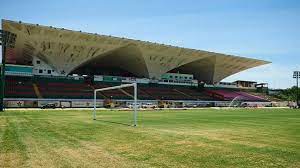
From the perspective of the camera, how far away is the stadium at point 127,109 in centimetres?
1062

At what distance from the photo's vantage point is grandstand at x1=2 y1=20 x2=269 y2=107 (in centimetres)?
7519

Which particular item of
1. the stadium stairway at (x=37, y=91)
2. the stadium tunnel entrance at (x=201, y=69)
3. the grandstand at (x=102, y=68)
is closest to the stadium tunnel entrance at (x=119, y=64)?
the grandstand at (x=102, y=68)

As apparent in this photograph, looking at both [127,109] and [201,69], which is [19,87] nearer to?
[127,109]

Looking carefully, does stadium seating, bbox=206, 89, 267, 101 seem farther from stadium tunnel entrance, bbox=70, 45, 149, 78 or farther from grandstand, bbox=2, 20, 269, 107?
stadium tunnel entrance, bbox=70, 45, 149, 78

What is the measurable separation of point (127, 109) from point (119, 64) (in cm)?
4050

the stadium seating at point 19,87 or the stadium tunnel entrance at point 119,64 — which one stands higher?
the stadium tunnel entrance at point 119,64

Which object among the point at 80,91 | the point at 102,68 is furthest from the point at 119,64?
the point at 80,91

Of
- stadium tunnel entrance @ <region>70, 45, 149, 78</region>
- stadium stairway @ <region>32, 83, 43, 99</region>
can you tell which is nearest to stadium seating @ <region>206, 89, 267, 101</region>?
stadium tunnel entrance @ <region>70, 45, 149, 78</region>

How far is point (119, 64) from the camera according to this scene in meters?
106

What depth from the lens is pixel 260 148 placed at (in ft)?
39.0

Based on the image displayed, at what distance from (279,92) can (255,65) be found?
44939 millimetres

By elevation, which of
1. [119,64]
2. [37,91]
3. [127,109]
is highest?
[119,64]

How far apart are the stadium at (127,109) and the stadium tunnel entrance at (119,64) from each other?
1.18ft

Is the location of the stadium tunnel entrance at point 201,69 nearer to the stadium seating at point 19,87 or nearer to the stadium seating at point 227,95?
the stadium seating at point 227,95
